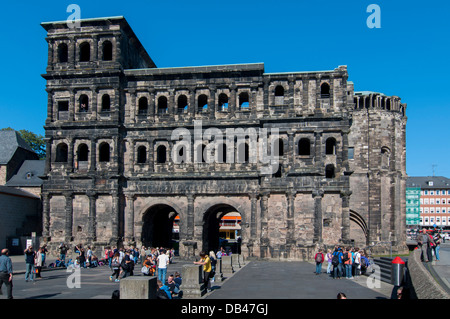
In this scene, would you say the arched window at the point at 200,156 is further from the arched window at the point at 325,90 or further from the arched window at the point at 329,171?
the arched window at the point at 325,90

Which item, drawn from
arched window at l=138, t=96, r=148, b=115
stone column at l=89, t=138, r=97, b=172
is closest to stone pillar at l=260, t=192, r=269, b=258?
arched window at l=138, t=96, r=148, b=115

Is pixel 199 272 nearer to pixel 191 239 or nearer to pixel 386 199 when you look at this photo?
pixel 191 239

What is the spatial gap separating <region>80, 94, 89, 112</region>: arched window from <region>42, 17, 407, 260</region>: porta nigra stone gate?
0.41ft

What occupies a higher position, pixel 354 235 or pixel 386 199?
pixel 386 199

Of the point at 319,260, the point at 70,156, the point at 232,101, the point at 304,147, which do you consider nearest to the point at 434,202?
the point at 304,147

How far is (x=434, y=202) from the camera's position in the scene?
123062 mm

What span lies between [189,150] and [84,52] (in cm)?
1403

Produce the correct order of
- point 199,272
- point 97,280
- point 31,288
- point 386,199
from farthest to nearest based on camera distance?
point 386,199 < point 97,280 < point 31,288 < point 199,272

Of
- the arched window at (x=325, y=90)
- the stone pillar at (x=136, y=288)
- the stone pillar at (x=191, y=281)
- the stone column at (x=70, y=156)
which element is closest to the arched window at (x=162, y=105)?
the stone column at (x=70, y=156)

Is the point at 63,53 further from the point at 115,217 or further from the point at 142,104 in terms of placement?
the point at 115,217

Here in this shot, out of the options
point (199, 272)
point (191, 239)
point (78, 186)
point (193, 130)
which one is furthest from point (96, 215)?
point (199, 272)

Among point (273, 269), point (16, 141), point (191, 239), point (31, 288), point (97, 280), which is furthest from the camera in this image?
point (16, 141)

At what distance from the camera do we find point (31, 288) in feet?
72.5
